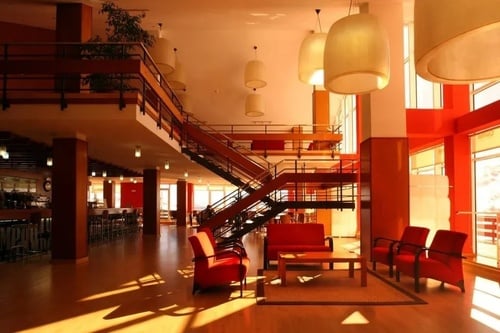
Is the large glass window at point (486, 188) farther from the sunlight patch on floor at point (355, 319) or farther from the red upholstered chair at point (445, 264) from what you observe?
the sunlight patch on floor at point (355, 319)

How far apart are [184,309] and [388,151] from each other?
5.88 meters

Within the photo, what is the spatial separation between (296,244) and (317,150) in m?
8.71

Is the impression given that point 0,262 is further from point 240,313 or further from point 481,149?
point 481,149

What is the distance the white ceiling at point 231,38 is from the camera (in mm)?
10289

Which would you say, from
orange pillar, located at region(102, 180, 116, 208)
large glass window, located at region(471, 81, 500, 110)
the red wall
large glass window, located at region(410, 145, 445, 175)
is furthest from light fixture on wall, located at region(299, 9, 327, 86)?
the red wall

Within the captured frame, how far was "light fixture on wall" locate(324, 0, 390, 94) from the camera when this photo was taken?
4871 mm

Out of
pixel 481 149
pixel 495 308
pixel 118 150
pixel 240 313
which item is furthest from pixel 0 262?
pixel 481 149

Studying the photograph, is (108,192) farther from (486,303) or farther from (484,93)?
(486,303)

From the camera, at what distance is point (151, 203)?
57.7ft

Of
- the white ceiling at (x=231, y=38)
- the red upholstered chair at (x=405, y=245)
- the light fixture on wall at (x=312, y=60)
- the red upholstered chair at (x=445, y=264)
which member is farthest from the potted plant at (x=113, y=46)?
the red upholstered chair at (x=445, y=264)

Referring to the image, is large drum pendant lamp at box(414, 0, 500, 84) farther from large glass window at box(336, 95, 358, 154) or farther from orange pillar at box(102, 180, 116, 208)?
orange pillar at box(102, 180, 116, 208)

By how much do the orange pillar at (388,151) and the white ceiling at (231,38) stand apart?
36.5 inches

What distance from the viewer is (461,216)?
10.5 m

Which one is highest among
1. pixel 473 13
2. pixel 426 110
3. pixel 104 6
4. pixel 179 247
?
pixel 104 6
